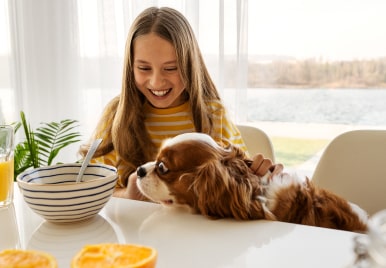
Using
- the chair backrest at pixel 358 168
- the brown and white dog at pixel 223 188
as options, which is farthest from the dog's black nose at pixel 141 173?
the chair backrest at pixel 358 168

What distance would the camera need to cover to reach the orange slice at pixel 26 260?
1.86 ft

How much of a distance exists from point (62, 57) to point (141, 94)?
1531 mm

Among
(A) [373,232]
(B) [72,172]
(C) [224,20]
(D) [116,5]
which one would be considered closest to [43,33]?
(D) [116,5]

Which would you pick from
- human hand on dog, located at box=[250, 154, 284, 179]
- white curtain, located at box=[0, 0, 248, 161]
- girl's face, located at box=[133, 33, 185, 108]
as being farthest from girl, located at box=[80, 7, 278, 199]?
white curtain, located at box=[0, 0, 248, 161]

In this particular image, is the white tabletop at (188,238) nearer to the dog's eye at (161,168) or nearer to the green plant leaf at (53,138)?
the dog's eye at (161,168)

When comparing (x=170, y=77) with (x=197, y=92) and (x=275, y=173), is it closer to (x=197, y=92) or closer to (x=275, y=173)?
(x=197, y=92)

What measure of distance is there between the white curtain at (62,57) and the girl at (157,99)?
1.23 m

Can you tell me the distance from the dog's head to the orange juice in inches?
11.7

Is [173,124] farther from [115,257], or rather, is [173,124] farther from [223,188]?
[115,257]

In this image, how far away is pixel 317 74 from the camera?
2.62 m

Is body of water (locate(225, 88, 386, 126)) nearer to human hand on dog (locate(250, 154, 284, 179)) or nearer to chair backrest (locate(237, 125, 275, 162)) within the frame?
chair backrest (locate(237, 125, 275, 162))

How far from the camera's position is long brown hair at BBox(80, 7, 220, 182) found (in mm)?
1515

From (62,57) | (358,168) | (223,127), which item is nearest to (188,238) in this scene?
(358,168)

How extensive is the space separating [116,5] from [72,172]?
7.00 ft
